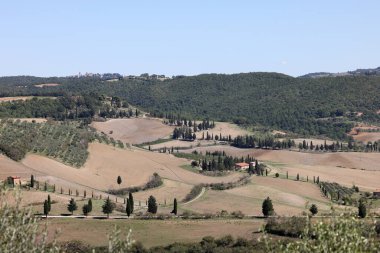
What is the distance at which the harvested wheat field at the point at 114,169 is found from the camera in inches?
5241

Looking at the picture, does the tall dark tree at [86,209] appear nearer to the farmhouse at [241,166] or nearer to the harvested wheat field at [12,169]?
the harvested wheat field at [12,169]

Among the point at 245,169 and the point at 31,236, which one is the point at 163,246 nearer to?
the point at 31,236

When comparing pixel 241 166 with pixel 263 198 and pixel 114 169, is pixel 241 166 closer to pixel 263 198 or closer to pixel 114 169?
pixel 114 169

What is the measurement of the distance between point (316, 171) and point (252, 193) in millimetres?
54066

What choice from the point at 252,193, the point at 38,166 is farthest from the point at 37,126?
the point at 252,193

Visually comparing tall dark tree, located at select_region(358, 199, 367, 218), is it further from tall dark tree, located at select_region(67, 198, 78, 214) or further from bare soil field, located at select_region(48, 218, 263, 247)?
tall dark tree, located at select_region(67, 198, 78, 214)

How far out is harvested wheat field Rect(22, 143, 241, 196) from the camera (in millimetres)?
133125

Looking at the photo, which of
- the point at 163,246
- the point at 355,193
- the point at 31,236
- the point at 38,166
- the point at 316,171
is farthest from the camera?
the point at 316,171

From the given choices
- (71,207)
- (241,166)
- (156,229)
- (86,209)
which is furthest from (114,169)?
(156,229)

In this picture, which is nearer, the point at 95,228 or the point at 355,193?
the point at 95,228

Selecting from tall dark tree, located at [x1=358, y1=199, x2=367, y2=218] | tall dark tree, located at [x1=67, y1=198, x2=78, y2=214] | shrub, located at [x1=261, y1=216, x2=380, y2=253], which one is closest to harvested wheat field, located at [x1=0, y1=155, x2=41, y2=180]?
tall dark tree, located at [x1=67, y1=198, x2=78, y2=214]

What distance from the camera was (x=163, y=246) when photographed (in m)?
75.6

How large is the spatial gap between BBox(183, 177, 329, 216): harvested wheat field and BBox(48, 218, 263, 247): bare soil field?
20253 mm

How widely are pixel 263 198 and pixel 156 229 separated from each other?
48.3 m
